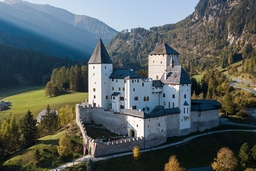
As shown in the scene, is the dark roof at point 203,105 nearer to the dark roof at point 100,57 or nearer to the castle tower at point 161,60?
the castle tower at point 161,60

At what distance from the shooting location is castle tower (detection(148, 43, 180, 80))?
65.3 meters

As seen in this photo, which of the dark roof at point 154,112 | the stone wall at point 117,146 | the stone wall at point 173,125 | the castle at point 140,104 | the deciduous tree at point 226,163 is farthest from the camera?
the stone wall at point 173,125

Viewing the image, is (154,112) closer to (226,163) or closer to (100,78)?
(100,78)

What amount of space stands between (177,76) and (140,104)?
9471 mm

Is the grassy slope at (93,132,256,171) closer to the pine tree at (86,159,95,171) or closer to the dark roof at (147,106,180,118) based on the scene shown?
the pine tree at (86,159,95,171)

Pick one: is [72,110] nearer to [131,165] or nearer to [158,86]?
[158,86]

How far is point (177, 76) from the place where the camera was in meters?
57.4

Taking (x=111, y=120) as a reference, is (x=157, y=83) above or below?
Answer: above

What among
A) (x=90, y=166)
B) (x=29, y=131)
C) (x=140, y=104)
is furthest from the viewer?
(x=140, y=104)

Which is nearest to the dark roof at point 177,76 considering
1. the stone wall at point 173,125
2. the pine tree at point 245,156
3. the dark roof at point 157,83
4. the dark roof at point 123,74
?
the dark roof at point 157,83

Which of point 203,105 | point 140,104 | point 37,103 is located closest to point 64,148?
point 140,104

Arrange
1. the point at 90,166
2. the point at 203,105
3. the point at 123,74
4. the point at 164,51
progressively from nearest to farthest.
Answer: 1. the point at 90,166
2. the point at 123,74
3. the point at 203,105
4. the point at 164,51

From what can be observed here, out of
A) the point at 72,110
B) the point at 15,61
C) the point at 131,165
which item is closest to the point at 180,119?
the point at 131,165

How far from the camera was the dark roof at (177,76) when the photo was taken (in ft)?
186
